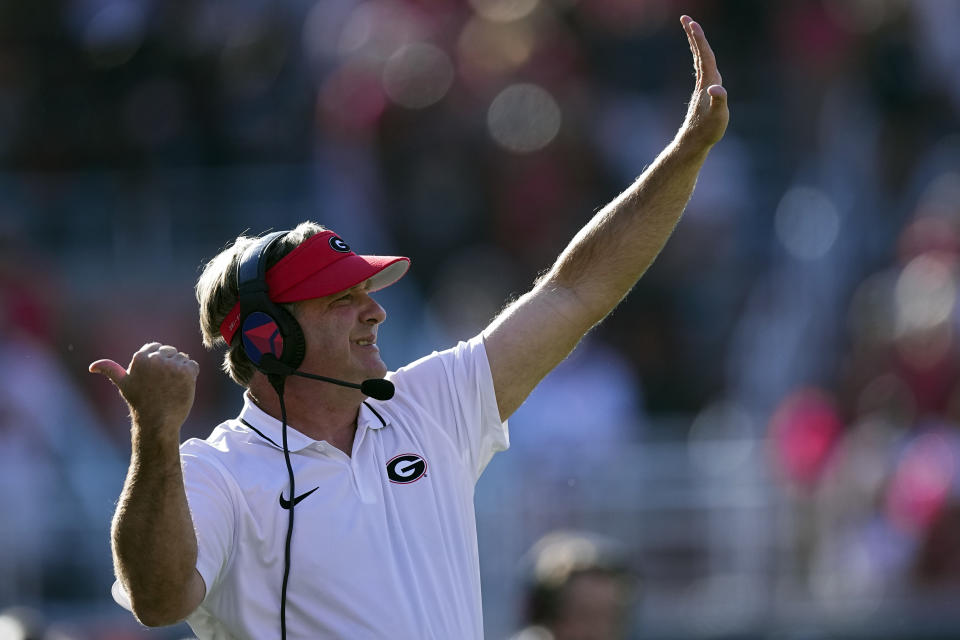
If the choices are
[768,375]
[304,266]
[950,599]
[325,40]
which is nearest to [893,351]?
[768,375]

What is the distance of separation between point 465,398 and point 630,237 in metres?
0.58

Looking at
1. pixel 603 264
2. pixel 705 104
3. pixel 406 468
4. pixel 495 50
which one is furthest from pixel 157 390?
pixel 495 50

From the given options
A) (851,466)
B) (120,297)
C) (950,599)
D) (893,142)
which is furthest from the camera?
(893,142)

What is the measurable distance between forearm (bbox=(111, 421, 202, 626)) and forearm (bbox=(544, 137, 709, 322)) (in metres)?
1.23

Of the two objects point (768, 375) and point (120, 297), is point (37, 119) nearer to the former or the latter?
point (120, 297)

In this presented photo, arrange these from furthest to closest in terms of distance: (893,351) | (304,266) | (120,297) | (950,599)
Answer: (120,297) < (893,351) < (950,599) < (304,266)

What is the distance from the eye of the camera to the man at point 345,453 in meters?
2.86

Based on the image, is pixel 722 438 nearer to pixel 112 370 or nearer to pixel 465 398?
pixel 465 398

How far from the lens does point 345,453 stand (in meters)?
3.40

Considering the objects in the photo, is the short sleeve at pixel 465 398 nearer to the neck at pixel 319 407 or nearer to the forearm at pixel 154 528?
the neck at pixel 319 407

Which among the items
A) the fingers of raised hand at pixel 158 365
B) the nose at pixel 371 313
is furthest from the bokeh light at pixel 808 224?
the fingers of raised hand at pixel 158 365

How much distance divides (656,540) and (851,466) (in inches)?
44.4

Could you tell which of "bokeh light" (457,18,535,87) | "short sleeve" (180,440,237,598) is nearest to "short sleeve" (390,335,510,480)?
"short sleeve" (180,440,237,598)

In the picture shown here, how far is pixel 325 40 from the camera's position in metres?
9.81
